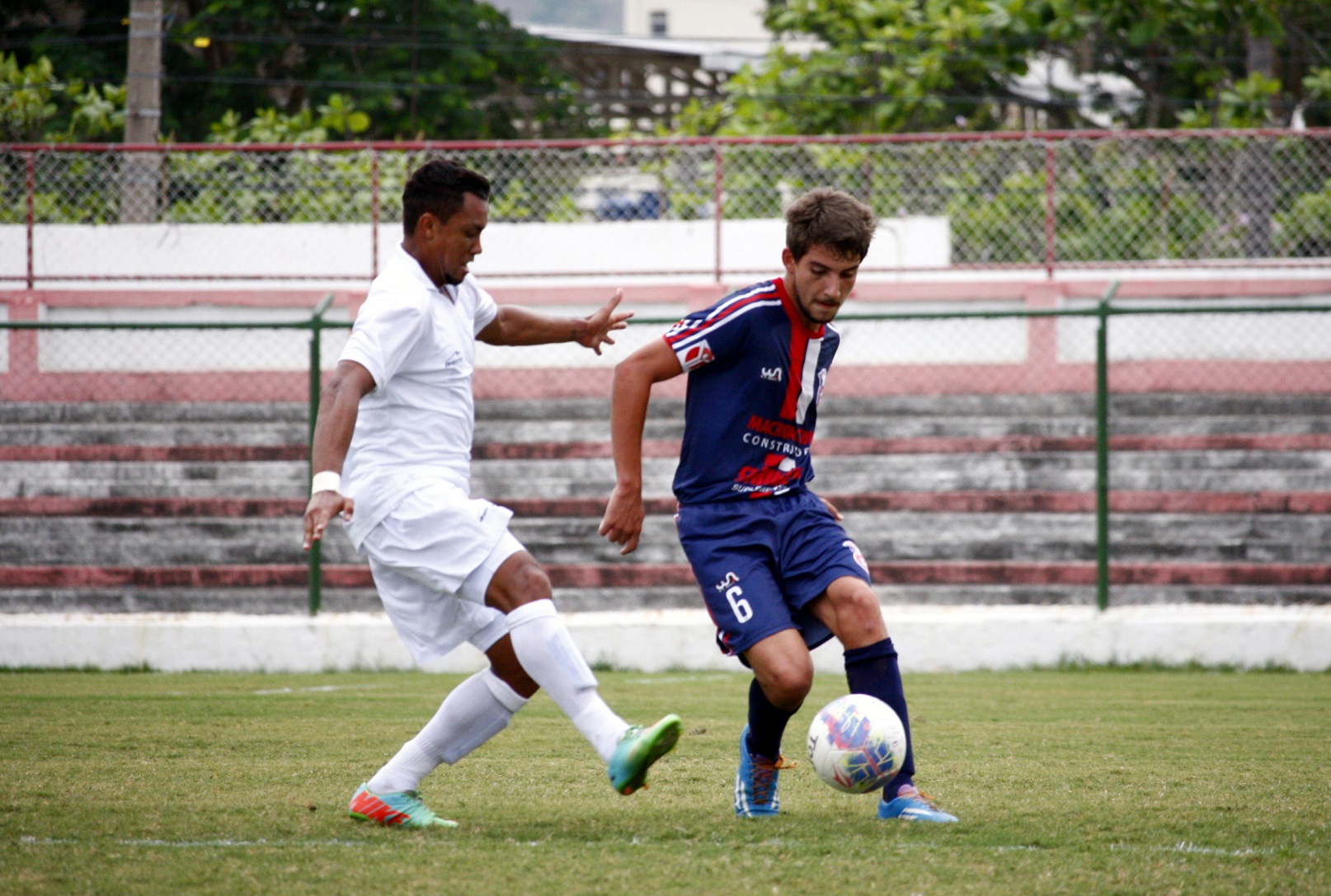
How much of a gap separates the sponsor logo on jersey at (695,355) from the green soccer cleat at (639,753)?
108 cm

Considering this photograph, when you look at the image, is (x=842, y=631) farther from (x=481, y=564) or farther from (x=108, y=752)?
(x=108, y=752)

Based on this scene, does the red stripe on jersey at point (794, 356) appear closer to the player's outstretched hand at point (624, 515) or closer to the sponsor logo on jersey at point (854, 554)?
the sponsor logo on jersey at point (854, 554)

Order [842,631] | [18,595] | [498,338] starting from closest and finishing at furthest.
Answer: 1. [842,631]
2. [498,338]
3. [18,595]

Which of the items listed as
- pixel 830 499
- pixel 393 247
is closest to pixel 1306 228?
pixel 830 499

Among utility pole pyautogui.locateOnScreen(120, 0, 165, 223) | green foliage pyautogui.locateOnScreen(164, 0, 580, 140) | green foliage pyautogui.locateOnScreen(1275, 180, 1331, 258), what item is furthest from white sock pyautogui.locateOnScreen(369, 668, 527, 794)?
green foliage pyautogui.locateOnScreen(164, 0, 580, 140)

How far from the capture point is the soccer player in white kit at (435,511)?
12.7ft

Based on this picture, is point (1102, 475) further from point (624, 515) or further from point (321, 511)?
point (321, 511)

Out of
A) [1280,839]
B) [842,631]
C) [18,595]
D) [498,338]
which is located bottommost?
[18,595]

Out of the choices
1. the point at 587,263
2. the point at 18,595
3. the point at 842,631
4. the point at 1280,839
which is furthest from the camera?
the point at 587,263

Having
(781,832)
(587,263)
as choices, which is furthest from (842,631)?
(587,263)

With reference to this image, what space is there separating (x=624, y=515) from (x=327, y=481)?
2.91 ft

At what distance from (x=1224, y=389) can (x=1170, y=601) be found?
311 cm

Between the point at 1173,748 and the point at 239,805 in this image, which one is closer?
the point at 239,805

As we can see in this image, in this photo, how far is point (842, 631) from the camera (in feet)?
13.5
